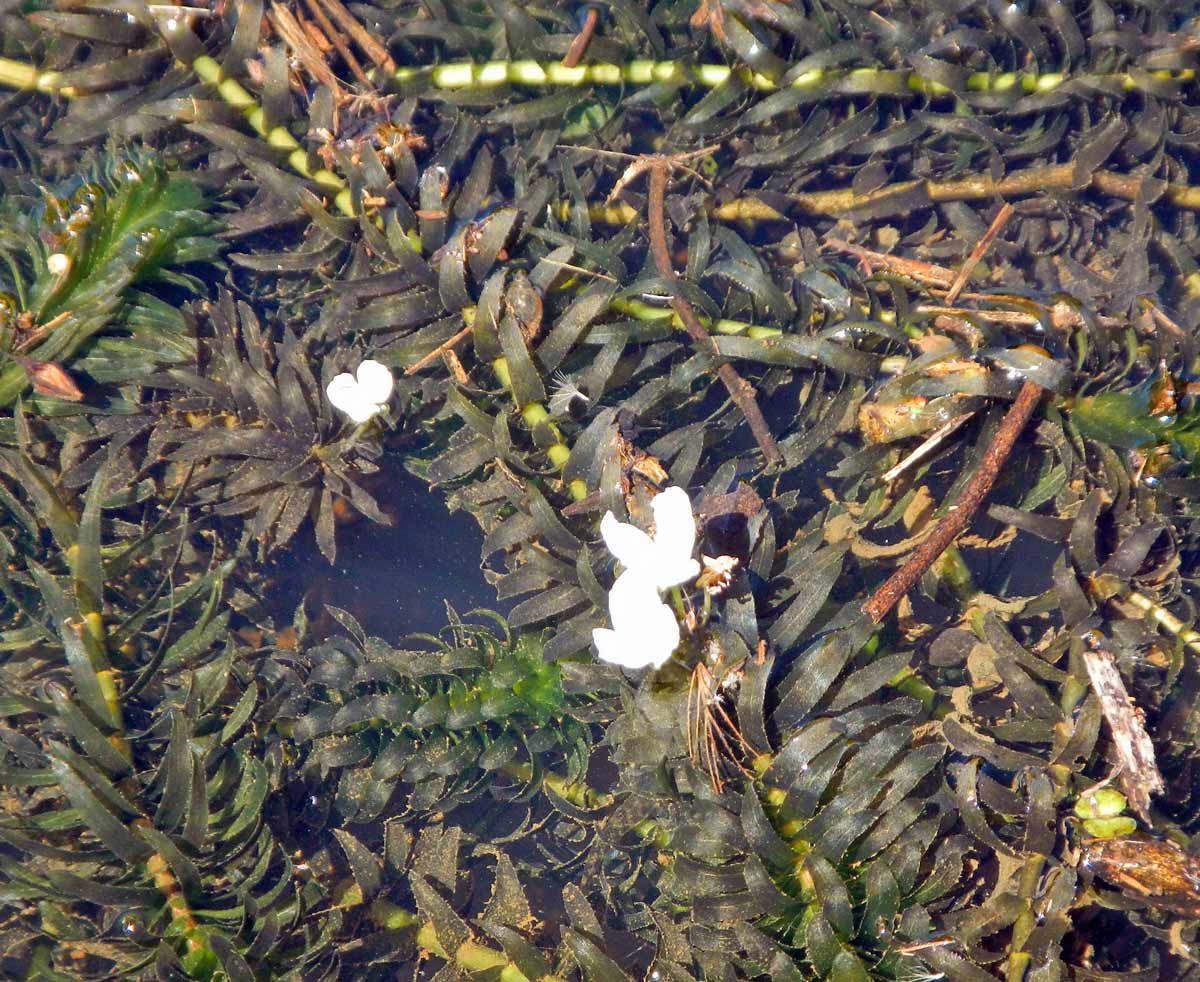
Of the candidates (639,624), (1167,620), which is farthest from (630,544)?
(1167,620)

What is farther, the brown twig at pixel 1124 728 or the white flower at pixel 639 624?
the brown twig at pixel 1124 728

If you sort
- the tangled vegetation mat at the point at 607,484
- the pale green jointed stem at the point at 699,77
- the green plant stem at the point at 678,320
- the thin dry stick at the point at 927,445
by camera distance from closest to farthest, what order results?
1. the tangled vegetation mat at the point at 607,484
2. the thin dry stick at the point at 927,445
3. the green plant stem at the point at 678,320
4. the pale green jointed stem at the point at 699,77

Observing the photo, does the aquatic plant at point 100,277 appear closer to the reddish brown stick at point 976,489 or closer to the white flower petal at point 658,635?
the white flower petal at point 658,635

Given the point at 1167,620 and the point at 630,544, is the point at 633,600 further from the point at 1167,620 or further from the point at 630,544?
the point at 1167,620

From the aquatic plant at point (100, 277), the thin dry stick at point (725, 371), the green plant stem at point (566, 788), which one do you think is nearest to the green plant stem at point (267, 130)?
the aquatic plant at point (100, 277)

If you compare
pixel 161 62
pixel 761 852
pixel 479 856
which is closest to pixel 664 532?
pixel 761 852

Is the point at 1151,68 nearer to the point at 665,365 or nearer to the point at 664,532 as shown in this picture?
the point at 665,365
